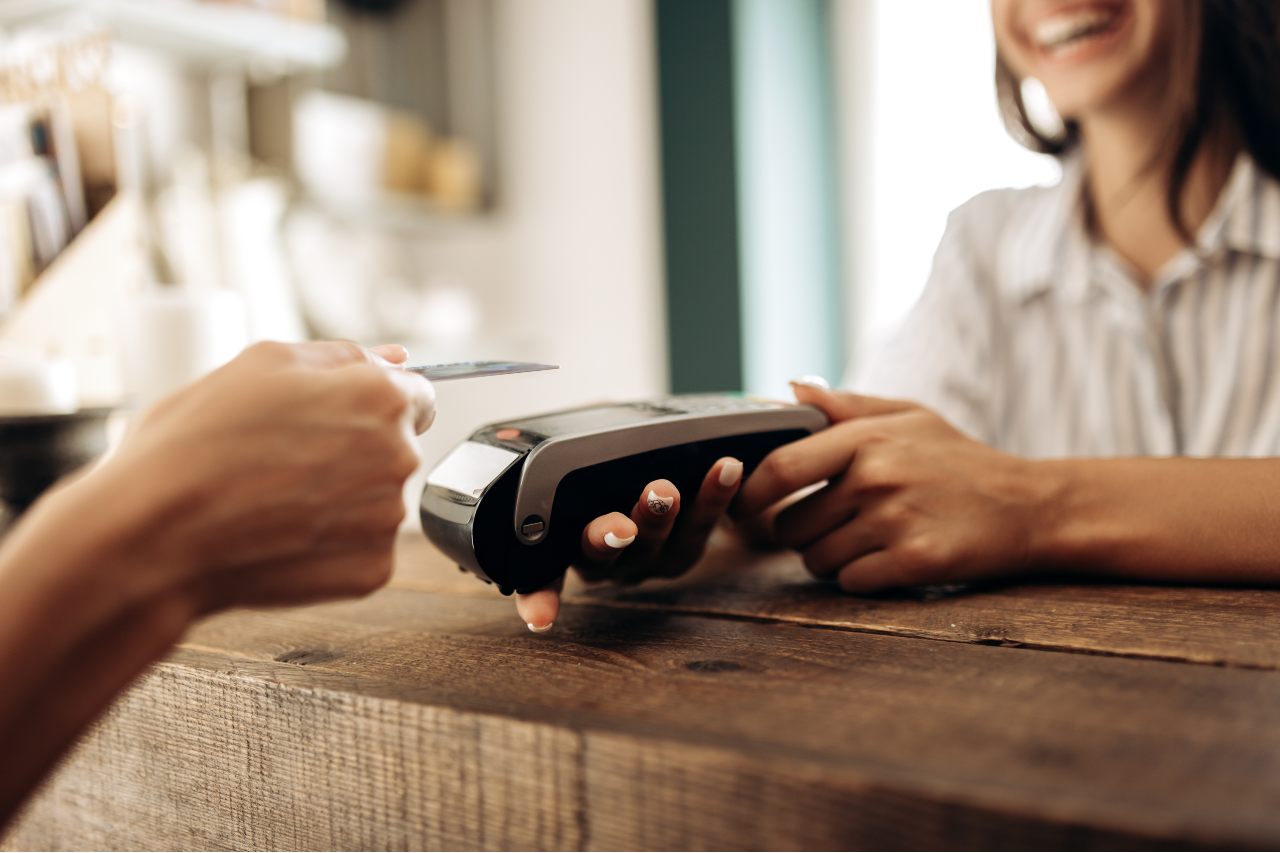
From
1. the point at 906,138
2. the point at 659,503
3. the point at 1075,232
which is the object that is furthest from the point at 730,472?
the point at 906,138

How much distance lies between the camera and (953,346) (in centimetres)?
94

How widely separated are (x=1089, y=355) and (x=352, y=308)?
1746 mm

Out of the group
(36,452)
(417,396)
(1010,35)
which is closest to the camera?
(417,396)

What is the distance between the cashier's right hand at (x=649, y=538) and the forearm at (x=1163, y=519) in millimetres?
198

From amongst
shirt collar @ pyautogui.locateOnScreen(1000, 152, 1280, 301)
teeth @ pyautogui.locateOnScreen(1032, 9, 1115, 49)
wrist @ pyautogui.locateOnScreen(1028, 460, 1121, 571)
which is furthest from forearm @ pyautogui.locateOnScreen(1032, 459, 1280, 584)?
teeth @ pyautogui.locateOnScreen(1032, 9, 1115, 49)

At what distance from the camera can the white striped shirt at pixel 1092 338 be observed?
0.88m

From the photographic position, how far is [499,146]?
264 cm

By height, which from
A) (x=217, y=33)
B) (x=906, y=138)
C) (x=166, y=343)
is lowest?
(x=166, y=343)

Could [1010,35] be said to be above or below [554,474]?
above

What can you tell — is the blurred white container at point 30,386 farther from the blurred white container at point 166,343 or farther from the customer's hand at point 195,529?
the customer's hand at point 195,529

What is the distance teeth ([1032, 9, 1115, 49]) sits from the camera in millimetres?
886

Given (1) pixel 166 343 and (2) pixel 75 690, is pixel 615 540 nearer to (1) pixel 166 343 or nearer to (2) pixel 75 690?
(2) pixel 75 690

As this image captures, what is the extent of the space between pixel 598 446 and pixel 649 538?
6 cm

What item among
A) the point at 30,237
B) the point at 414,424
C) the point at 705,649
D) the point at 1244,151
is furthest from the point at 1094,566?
the point at 30,237
